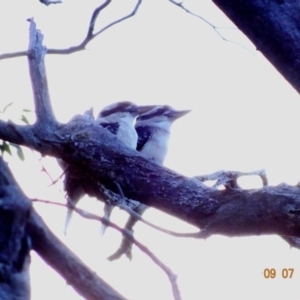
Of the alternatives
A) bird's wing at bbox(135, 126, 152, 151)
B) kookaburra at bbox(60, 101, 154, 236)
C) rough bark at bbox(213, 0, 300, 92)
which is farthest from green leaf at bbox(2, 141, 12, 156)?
bird's wing at bbox(135, 126, 152, 151)

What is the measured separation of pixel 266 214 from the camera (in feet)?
8.62

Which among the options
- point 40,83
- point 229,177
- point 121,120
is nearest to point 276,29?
point 229,177

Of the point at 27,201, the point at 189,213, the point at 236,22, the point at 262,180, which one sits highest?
the point at 236,22

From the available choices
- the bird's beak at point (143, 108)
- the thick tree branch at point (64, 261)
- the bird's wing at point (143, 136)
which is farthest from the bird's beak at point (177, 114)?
the thick tree branch at point (64, 261)

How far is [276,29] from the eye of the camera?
6.96ft

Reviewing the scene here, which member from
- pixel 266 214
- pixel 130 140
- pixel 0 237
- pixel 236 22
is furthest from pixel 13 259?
pixel 130 140

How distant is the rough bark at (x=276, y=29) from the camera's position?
211 cm

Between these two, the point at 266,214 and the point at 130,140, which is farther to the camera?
the point at 130,140

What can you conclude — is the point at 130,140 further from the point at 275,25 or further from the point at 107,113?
the point at 275,25

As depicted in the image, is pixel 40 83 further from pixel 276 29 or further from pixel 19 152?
pixel 276 29

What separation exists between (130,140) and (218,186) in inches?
94.0

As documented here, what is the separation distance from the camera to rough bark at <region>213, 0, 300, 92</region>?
6.91ft

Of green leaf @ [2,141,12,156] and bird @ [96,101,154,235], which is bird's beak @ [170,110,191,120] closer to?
bird @ [96,101,154,235]

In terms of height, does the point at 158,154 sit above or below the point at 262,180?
above
